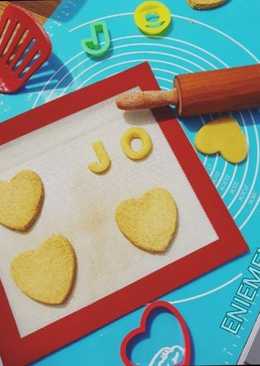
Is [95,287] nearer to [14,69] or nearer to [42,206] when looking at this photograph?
[42,206]

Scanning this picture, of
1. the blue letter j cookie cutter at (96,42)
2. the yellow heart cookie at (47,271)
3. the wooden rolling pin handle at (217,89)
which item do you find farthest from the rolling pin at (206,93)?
the yellow heart cookie at (47,271)

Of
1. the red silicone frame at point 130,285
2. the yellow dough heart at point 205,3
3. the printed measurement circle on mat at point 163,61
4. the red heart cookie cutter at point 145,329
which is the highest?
the yellow dough heart at point 205,3

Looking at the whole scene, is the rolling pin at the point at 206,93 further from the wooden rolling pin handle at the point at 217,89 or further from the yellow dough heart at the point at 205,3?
the yellow dough heart at the point at 205,3

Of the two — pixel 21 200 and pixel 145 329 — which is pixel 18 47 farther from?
pixel 145 329

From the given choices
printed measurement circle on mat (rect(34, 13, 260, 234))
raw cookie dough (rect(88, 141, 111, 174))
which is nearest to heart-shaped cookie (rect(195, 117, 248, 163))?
printed measurement circle on mat (rect(34, 13, 260, 234))

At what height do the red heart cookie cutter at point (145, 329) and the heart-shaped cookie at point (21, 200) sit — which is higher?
the heart-shaped cookie at point (21, 200)

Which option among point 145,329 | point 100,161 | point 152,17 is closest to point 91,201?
point 100,161

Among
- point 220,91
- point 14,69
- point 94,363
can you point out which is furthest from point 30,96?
point 94,363
